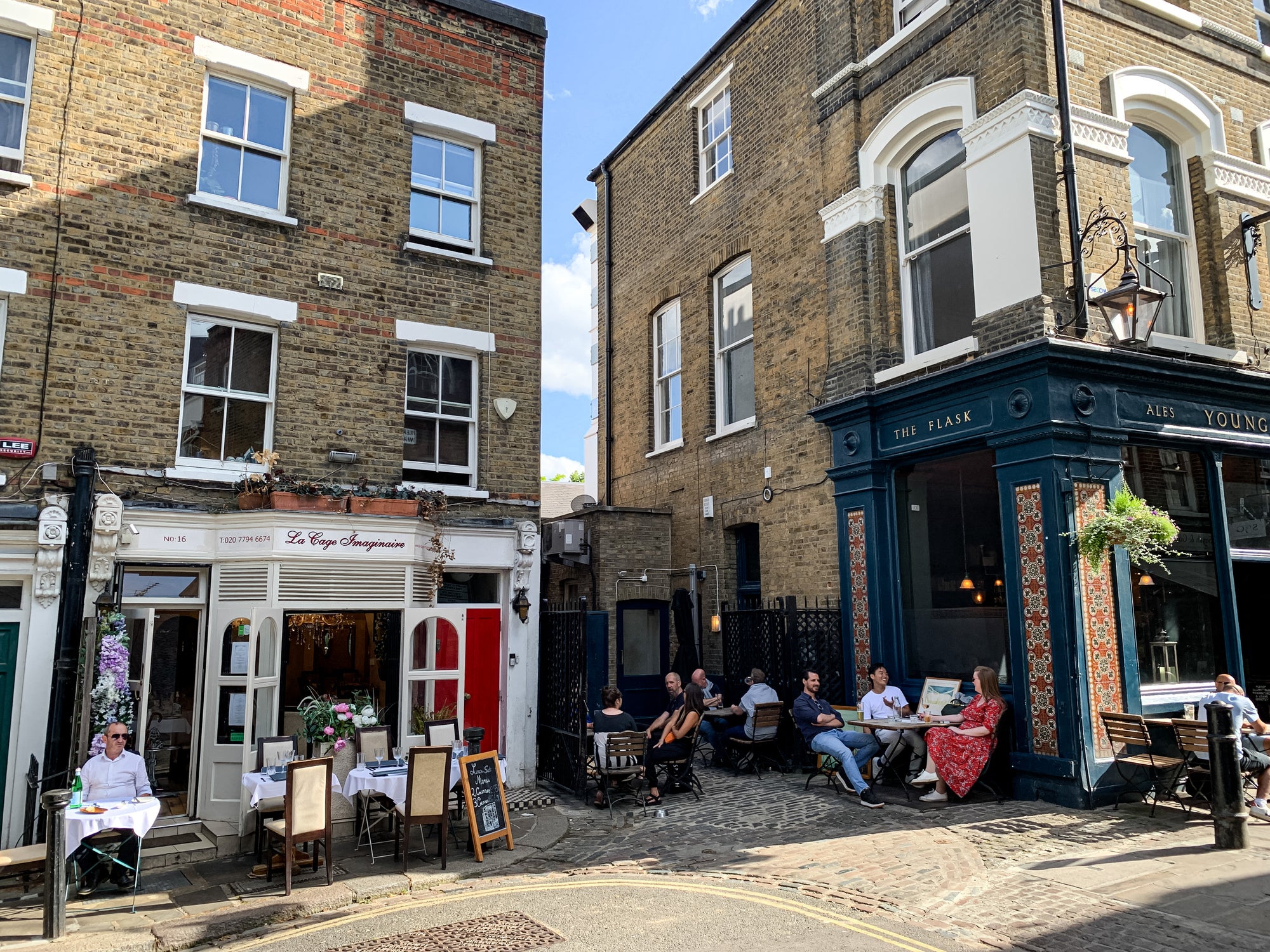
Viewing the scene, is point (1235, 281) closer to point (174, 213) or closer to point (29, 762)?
point (174, 213)

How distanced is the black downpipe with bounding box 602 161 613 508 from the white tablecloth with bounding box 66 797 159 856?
→ 13.0m

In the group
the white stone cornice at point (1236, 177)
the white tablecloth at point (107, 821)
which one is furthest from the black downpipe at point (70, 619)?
the white stone cornice at point (1236, 177)

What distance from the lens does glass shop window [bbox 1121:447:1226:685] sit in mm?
10203

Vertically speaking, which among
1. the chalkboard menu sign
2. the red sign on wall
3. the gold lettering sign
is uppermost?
the gold lettering sign

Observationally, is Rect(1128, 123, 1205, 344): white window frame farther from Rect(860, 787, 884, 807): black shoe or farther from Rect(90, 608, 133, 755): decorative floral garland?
Rect(90, 608, 133, 755): decorative floral garland

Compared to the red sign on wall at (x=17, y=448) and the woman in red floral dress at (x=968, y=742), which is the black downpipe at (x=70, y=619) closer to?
the red sign on wall at (x=17, y=448)

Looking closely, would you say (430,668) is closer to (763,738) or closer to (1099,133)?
(763,738)

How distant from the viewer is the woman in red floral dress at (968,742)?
953cm

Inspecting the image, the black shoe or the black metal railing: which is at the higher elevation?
the black metal railing

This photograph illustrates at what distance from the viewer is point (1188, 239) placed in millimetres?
11797

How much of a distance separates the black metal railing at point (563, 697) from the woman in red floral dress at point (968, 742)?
3.96 metres

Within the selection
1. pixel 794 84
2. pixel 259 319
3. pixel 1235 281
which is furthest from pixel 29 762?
pixel 1235 281

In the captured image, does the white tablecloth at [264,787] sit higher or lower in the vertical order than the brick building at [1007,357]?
lower

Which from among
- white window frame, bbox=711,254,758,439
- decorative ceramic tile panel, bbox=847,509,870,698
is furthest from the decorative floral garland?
white window frame, bbox=711,254,758,439
